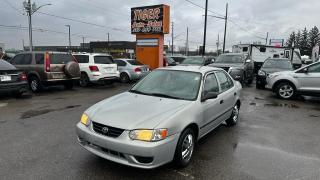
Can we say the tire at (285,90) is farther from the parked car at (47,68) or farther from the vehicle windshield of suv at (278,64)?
the parked car at (47,68)

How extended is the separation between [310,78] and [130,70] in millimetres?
8937

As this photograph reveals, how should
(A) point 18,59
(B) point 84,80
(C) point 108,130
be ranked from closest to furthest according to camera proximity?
(C) point 108,130 < (A) point 18,59 < (B) point 84,80

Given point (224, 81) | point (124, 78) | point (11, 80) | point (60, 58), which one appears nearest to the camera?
point (224, 81)

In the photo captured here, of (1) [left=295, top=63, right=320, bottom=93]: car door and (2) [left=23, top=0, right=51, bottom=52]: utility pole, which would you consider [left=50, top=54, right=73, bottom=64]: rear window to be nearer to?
(1) [left=295, top=63, right=320, bottom=93]: car door

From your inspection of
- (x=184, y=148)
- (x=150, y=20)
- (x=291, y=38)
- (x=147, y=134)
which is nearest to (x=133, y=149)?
(x=147, y=134)

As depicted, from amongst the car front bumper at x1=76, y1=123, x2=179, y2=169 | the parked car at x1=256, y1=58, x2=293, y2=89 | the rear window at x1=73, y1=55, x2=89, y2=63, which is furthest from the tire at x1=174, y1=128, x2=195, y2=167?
the parked car at x1=256, y1=58, x2=293, y2=89

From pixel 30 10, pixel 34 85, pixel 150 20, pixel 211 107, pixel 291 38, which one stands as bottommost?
pixel 34 85

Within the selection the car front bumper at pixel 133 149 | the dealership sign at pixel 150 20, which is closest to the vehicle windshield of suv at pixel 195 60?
the dealership sign at pixel 150 20

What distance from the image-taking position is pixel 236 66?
13992 mm

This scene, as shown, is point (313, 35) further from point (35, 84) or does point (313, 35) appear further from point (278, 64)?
point (35, 84)

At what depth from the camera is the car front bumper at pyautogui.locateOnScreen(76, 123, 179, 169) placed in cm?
356

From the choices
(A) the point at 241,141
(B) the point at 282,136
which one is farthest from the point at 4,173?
(B) the point at 282,136

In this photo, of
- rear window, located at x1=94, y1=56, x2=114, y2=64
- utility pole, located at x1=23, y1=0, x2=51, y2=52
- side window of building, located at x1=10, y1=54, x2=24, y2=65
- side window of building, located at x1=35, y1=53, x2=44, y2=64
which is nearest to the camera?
side window of building, located at x1=35, y1=53, x2=44, y2=64

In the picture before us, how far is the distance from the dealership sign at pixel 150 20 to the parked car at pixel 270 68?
6940mm
